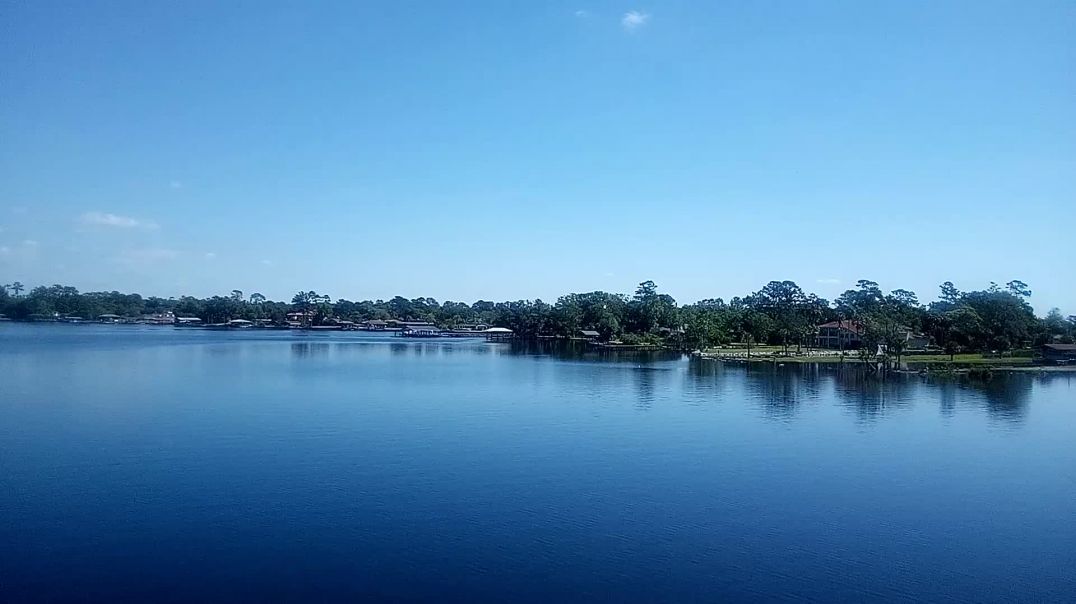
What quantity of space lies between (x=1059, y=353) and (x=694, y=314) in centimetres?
4167

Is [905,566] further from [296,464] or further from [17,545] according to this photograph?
[17,545]

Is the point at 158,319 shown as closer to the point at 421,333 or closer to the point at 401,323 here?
the point at 401,323

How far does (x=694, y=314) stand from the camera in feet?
302

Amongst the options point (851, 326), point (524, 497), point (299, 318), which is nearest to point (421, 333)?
point (299, 318)

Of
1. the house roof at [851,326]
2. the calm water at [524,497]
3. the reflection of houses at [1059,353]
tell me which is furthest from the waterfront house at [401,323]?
the calm water at [524,497]

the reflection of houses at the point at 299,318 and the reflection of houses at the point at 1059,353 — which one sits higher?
the reflection of houses at the point at 299,318

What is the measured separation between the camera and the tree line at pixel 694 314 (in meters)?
58.2

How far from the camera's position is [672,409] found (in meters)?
32.3

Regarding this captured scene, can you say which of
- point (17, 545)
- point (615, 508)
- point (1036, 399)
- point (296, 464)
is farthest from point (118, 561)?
point (1036, 399)

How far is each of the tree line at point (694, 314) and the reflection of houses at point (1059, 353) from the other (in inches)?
84.9

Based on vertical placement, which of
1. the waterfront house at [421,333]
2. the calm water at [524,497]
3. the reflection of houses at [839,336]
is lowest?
the calm water at [524,497]

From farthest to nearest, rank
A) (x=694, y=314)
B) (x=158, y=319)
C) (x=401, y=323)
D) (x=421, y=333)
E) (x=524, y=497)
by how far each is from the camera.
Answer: (x=401, y=323) → (x=158, y=319) → (x=421, y=333) → (x=694, y=314) → (x=524, y=497)

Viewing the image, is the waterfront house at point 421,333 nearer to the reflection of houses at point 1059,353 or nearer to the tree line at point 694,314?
the tree line at point 694,314

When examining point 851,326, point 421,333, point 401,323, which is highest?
point 851,326
